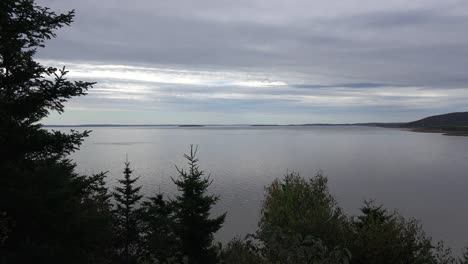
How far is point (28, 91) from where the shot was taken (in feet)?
48.0

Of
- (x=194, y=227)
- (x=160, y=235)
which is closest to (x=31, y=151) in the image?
(x=194, y=227)

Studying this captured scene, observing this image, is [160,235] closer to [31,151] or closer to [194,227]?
[194,227]

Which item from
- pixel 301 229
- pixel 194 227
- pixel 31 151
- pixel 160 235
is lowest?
pixel 160 235

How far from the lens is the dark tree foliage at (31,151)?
537 inches

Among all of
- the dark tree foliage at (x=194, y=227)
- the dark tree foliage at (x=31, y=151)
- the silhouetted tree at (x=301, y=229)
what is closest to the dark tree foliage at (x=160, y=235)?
the dark tree foliage at (x=194, y=227)

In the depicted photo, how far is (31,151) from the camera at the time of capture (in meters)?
14.8

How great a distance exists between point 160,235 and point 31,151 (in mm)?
21003

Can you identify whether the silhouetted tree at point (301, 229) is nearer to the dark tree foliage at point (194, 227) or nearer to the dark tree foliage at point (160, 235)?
the dark tree foliage at point (194, 227)

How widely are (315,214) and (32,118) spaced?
26.9 metres

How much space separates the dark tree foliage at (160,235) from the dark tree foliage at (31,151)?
1179cm

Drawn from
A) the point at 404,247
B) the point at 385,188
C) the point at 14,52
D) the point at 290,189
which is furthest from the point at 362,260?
the point at 385,188

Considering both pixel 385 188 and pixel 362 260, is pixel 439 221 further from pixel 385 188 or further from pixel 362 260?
pixel 362 260

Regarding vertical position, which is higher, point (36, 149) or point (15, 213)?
point (36, 149)

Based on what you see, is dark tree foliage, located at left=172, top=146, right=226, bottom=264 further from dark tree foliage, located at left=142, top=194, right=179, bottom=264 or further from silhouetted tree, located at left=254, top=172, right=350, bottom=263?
silhouetted tree, located at left=254, top=172, right=350, bottom=263
